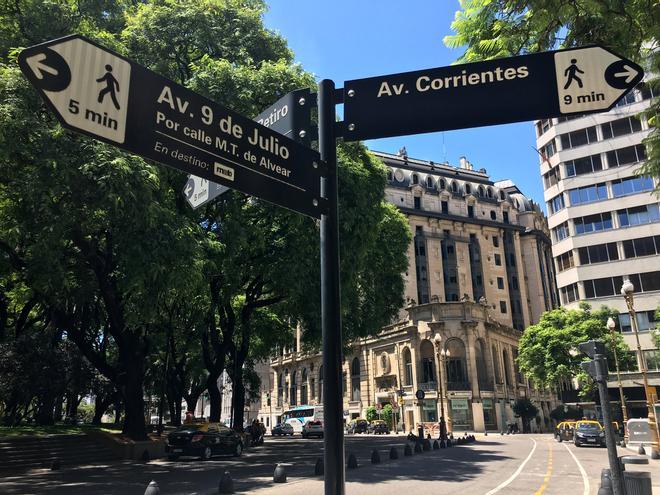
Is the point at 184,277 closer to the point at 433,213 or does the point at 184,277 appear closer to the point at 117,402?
the point at 117,402

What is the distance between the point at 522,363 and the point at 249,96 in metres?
39.9

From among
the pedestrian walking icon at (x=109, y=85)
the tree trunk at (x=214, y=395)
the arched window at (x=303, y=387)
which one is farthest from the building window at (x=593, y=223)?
the pedestrian walking icon at (x=109, y=85)

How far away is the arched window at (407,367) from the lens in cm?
5597

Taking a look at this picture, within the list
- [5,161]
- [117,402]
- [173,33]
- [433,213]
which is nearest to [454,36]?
[5,161]

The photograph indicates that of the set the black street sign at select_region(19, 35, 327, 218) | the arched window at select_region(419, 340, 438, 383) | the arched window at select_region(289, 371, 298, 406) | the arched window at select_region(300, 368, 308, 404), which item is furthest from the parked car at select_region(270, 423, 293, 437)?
the black street sign at select_region(19, 35, 327, 218)

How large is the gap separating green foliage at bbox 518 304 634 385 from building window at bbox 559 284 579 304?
7391 mm

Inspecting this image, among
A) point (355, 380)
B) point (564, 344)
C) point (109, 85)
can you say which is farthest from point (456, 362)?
point (109, 85)

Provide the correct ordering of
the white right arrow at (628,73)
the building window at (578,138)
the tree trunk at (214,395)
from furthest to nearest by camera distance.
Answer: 1. the building window at (578,138)
2. the tree trunk at (214,395)
3. the white right arrow at (628,73)

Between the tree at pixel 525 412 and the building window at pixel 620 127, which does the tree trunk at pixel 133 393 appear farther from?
the building window at pixel 620 127

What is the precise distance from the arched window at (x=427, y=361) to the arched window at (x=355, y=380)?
1167 centimetres

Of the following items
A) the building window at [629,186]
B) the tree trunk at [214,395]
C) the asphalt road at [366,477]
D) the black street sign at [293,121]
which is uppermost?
the building window at [629,186]

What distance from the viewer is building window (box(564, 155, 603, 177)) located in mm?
55375

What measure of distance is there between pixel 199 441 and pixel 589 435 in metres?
21.4

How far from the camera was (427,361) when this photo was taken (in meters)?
55.2
